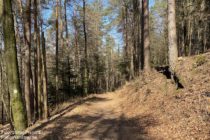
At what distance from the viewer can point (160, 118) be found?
10039mm

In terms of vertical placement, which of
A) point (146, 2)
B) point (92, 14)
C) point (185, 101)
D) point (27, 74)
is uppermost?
point (92, 14)

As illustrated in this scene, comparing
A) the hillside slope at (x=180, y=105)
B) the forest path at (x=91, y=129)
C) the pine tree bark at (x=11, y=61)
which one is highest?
the pine tree bark at (x=11, y=61)

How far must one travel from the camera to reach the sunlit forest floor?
837 centimetres

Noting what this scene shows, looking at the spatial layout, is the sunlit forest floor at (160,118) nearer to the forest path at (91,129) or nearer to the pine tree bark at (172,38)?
the forest path at (91,129)

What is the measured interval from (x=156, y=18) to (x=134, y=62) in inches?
527

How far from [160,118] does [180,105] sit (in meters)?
0.83

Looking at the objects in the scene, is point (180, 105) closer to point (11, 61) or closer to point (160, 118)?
point (160, 118)

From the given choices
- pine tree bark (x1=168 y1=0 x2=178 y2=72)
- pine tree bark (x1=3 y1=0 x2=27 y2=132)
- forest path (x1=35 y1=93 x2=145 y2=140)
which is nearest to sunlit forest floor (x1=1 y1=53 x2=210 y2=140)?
forest path (x1=35 y1=93 x2=145 y2=140)

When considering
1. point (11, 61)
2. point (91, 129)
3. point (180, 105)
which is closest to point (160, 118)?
point (180, 105)

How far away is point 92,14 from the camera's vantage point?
39.9 m

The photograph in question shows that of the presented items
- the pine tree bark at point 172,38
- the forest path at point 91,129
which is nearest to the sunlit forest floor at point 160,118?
the forest path at point 91,129

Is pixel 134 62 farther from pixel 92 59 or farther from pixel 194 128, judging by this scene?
pixel 194 128

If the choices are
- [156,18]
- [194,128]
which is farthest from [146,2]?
[156,18]

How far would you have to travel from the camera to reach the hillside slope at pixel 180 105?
8125mm
